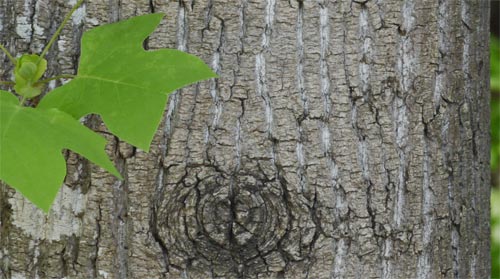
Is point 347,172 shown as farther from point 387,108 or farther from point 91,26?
point 91,26

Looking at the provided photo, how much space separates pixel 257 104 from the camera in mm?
1235

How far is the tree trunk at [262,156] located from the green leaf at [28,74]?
0.23 feet

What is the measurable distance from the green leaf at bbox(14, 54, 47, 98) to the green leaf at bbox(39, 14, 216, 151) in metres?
0.06

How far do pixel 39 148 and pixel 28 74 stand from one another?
207 mm

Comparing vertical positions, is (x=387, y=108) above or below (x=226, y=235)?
above

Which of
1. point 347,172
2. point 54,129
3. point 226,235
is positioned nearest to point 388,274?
point 347,172

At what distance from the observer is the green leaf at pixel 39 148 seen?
3.25ft

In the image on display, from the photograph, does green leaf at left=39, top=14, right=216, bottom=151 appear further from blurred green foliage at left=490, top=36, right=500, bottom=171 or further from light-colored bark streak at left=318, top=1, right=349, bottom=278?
blurred green foliage at left=490, top=36, right=500, bottom=171

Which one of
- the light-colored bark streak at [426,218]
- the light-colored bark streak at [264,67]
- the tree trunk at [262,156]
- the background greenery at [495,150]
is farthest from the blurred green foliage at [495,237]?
the light-colored bark streak at [264,67]

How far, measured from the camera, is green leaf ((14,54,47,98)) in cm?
117

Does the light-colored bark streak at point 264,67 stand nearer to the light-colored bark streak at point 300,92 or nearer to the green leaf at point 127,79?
the light-colored bark streak at point 300,92

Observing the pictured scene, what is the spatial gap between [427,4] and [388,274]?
0.46 meters

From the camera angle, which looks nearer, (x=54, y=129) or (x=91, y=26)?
(x=54, y=129)

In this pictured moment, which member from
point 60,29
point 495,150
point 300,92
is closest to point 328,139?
point 300,92
